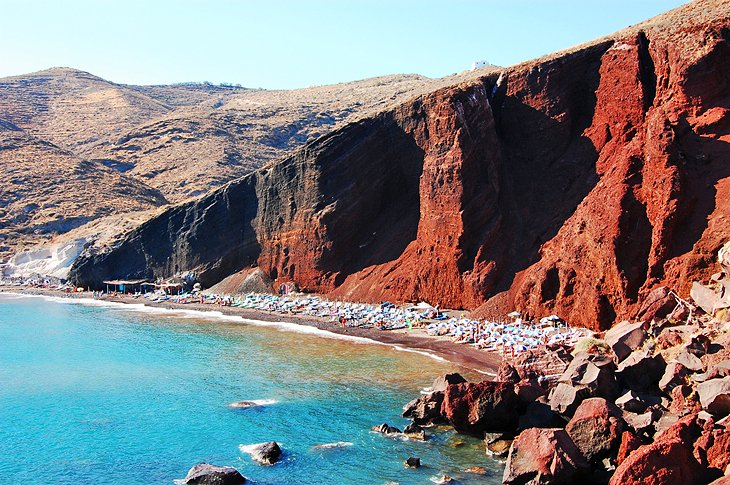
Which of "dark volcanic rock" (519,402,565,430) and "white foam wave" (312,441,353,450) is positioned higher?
"dark volcanic rock" (519,402,565,430)

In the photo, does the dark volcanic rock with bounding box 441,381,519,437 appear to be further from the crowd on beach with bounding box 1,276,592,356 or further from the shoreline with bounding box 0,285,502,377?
the crowd on beach with bounding box 1,276,592,356

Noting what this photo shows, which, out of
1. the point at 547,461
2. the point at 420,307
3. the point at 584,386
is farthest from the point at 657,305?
the point at 420,307

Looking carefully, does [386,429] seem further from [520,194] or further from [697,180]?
[520,194]

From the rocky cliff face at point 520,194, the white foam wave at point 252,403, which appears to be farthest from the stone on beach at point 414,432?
the rocky cliff face at point 520,194

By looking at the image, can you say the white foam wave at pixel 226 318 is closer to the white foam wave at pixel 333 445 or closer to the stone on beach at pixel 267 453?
the white foam wave at pixel 333 445

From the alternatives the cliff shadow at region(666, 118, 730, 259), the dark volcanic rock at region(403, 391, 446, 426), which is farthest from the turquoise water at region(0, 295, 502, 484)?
the cliff shadow at region(666, 118, 730, 259)

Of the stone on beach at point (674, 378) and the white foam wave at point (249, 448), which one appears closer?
the white foam wave at point (249, 448)

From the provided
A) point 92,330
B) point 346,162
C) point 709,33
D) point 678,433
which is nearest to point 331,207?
point 346,162
